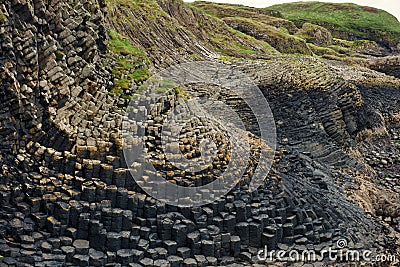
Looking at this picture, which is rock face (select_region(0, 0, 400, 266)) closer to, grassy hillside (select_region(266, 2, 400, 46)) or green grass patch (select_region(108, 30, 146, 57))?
green grass patch (select_region(108, 30, 146, 57))

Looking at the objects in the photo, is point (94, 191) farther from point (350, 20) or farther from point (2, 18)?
point (350, 20)

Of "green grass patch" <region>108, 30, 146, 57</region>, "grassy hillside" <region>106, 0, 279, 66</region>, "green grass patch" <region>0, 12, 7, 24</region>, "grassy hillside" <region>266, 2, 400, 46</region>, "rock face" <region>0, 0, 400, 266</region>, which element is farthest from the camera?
"grassy hillside" <region>266, 2, 400, 46</region>

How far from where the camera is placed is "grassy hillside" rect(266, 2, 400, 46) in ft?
279

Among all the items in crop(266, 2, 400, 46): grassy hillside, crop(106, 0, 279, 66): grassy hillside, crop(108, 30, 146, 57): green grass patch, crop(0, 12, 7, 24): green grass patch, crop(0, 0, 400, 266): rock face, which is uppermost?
crop(266, 2, 400, 46): grassy hillside

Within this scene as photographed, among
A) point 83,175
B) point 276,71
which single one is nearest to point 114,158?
point 83,175

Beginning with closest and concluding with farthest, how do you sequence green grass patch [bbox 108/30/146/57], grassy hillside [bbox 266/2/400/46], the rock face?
the rock face, green grass patch [bbox 108/30/146/57], grassy hillside [bbox 266/2/400/46]

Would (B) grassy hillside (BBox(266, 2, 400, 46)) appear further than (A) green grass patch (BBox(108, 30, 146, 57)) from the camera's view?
Yes

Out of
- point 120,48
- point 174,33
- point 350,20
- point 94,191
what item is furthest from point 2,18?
point 350,20

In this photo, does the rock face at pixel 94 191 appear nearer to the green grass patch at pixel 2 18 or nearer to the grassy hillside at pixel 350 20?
the green grass patch at pixel 2 18

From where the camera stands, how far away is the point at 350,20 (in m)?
93.4

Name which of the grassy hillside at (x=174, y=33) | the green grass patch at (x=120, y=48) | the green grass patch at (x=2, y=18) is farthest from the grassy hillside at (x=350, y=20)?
the green grass patch at (x=2, y=18)

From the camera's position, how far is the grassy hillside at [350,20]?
85000 mm

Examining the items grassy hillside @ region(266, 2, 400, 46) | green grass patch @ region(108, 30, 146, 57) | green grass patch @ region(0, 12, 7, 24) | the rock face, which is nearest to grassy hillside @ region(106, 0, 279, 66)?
green grass patch @ region(108, 30, 146, 57)

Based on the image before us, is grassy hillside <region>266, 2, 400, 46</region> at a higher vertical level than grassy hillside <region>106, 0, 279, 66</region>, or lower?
higher
